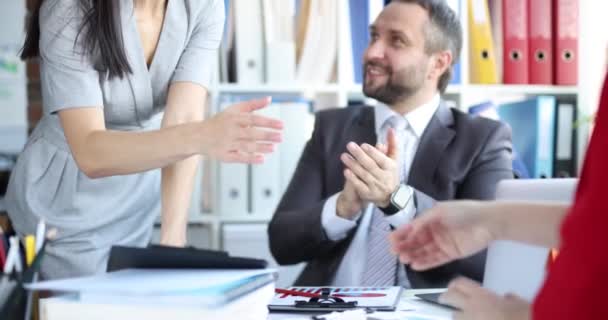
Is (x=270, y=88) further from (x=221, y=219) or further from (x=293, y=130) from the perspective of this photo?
(x=221, y=219)

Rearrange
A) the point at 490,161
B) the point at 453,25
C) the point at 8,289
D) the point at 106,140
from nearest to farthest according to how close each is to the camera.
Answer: the point at 8,289 < the point at 106,140 < the point at 490,161 < the point at 453,25

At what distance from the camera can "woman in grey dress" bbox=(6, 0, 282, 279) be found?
1358 millimetres

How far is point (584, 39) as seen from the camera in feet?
9.25

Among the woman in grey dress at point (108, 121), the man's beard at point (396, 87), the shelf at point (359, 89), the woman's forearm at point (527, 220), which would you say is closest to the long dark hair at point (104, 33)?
the woman in grey dress at point (108, 121)

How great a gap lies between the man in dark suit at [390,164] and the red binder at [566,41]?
20.4 inches

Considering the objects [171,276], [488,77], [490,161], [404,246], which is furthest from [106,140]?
[488,77]

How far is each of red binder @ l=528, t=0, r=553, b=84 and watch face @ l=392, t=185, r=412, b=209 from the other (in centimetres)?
116

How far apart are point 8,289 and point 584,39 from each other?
2.54 meters

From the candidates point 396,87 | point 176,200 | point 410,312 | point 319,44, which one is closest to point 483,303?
point 410,312

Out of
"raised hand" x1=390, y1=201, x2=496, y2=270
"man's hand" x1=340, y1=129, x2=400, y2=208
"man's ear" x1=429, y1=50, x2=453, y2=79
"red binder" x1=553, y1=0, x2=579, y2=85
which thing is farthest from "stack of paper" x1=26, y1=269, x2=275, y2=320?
"red binder" x1=553, y1=0, x2=579, y2=85

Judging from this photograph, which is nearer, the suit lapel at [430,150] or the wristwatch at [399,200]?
the wristwatch at [399,200]

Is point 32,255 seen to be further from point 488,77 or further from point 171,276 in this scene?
point 488,77

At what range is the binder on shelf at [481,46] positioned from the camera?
2.72 m

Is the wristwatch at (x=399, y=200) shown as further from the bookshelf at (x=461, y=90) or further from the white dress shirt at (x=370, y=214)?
the bookshelf at (x=461, y=90)
